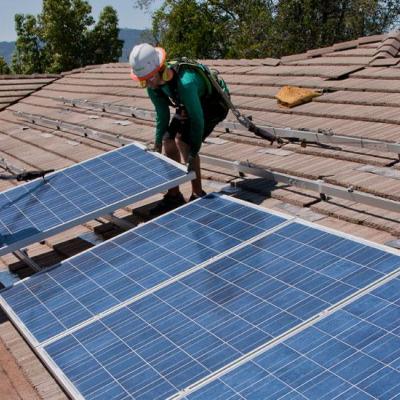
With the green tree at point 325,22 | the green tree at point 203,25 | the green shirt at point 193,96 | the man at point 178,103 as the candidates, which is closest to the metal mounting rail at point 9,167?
the man at point 178,103

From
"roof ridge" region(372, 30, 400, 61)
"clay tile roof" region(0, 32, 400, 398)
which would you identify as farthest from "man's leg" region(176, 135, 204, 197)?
"roof ridge" region(372, 30, 400, 61)

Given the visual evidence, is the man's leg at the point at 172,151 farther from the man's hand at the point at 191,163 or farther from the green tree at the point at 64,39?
the green tree at the point at 64,39

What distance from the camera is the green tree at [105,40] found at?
63.4 metres

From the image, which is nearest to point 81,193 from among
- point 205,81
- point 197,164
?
point 197,164

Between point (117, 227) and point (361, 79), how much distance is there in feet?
19.7

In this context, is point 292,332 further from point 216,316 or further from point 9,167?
point 9,167

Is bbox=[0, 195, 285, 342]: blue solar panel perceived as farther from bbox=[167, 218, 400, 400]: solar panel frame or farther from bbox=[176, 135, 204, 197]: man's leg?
bbox=[167, 218, 400, 400]: solar panel frame

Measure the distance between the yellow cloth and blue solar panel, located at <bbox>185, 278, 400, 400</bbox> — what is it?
23.3 feet

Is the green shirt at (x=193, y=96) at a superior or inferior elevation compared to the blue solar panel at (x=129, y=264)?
superior

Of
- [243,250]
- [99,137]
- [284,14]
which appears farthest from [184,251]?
[284,14]

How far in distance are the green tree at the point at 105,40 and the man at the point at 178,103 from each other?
189 feet

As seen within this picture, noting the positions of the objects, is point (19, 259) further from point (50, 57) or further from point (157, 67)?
point (50, 57)

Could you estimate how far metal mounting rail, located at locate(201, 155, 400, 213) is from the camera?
6.34 metres

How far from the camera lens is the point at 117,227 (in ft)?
25.5
